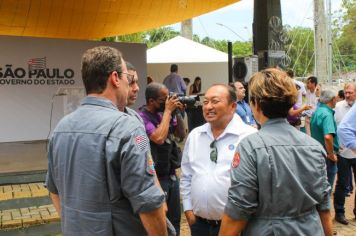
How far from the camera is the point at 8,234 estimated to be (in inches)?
199

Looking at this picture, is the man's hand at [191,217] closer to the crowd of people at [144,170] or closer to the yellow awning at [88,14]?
the crowd of people at [144,170]

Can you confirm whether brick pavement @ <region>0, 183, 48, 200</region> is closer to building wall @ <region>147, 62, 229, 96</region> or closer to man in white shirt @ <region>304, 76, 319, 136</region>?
man in white shirt @ <region>304, 76, 319, 136</region>

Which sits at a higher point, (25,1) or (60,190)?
(25,1)

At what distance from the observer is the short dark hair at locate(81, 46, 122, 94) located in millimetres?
2082

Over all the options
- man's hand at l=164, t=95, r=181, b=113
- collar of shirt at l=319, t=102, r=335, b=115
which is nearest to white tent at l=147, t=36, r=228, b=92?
collar of shirt at l=319, t=102, r=335, b=115

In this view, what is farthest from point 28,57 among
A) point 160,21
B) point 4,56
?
point 160,21

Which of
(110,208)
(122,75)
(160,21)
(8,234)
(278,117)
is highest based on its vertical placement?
(160,21)

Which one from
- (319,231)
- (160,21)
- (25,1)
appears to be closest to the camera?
(319,231)

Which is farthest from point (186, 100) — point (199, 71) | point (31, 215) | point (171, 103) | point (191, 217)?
point (199, 71)

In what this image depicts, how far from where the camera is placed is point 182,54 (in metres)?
15.1

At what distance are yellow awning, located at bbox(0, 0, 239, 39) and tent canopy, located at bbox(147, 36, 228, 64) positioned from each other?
884 mm

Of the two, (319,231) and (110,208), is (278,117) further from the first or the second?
(110,208)

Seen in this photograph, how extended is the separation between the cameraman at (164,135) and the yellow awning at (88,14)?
375 inches

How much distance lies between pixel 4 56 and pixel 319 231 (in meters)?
10.6
